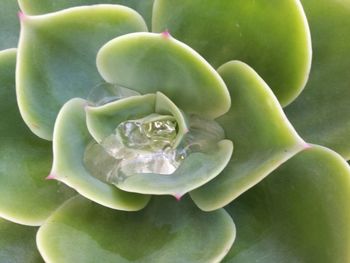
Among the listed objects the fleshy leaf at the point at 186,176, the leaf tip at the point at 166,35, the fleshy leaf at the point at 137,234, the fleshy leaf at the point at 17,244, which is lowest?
the fleshy leaf at the point at 17,244

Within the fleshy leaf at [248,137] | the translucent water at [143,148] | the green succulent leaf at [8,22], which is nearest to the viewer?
the fleshy leaf at [248,137]

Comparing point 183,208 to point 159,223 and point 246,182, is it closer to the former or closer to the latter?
point 159,223

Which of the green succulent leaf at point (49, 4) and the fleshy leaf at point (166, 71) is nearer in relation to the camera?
the fleshy leaf at point (166, 71)

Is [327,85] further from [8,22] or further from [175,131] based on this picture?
[8,22]

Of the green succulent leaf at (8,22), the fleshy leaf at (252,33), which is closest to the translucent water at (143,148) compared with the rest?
the fleshy leaf at (252,33)

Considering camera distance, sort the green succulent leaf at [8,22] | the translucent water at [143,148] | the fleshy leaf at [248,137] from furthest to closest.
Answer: the green succulent leaf at [8,22]
the translucent water at [143,148]
the fleshy leaf at [248,137]

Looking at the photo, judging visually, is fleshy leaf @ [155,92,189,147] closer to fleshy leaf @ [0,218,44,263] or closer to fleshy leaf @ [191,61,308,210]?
fleshy leaf @ [191,61,308,210]

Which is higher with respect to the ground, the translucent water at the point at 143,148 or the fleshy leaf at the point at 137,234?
the translucent water at the point at 143,148

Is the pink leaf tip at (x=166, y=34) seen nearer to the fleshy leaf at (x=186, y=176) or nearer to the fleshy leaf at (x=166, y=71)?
the fleshy leaf at (x=166, y=71)
